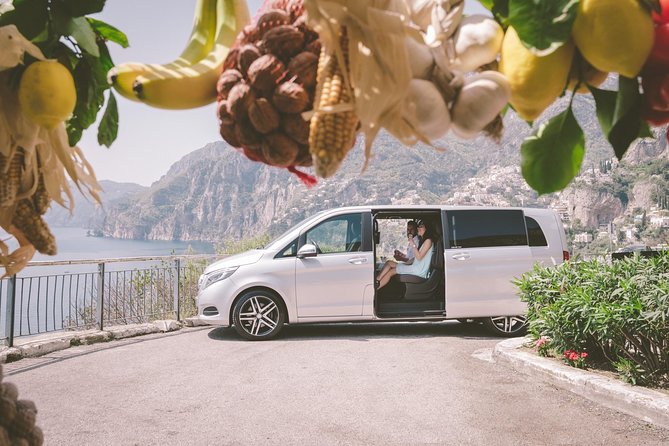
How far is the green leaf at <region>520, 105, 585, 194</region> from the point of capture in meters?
0.51

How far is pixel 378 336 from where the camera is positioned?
8.84 meters

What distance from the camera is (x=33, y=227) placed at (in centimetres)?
70

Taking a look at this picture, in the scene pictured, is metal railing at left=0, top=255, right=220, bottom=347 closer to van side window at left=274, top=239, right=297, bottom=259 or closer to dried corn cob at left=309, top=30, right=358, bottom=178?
van side window at left=274, top=239, right=297, bottom=259

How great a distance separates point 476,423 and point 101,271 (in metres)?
7.36

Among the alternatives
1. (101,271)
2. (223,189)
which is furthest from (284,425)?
(223,189)

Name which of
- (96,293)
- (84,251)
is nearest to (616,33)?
(96,293)

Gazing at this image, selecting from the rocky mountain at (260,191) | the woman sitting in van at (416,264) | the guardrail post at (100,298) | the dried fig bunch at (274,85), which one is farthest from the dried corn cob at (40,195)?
the rocky mountain at (260,191)

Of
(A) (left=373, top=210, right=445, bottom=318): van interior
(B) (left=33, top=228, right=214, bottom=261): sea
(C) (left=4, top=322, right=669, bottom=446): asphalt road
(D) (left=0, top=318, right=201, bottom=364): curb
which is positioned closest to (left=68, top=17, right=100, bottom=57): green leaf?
(B) (left=33, top=228, right=214, bottom=261): sea

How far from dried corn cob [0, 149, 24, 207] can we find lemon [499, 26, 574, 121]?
23.5 inches

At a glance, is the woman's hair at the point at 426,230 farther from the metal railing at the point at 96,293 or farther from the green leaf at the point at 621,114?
the green leaf at the point at 621,114

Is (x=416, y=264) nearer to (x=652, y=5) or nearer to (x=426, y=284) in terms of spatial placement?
(x=426, y=284)

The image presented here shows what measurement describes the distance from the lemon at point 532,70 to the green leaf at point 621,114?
47 mm

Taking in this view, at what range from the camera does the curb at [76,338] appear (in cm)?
Answer: 730

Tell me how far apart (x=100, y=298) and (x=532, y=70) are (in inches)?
394
